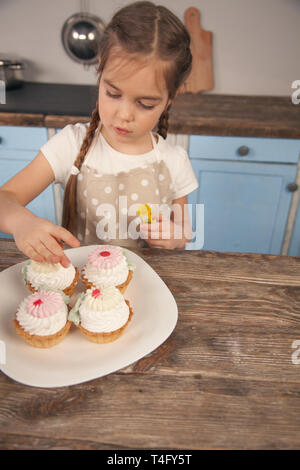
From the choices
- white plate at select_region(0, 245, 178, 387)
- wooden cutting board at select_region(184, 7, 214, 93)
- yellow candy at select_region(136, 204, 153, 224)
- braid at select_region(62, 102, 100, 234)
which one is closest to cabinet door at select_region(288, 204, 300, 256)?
wooden cutting board at select_region(184, 7, 214, 93)

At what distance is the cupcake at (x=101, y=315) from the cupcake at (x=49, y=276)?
0.31 feet

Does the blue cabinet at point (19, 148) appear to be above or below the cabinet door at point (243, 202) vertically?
above

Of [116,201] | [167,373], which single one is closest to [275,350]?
[167,373]

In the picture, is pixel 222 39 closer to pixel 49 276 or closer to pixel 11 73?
pixel 11 73

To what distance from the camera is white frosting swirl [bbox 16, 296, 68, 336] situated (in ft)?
2.29

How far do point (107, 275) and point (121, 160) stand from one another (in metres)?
0.55

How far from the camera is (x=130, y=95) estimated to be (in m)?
0.93

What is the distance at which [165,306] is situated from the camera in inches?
31.1

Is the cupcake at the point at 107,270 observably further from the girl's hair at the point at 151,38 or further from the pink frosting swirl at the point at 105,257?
the girl's hair at the point at 151,38

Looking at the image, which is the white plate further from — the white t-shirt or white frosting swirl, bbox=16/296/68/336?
the white t-shirt

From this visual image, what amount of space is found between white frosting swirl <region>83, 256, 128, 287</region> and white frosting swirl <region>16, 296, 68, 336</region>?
13 cm

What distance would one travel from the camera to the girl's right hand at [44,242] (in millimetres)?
794

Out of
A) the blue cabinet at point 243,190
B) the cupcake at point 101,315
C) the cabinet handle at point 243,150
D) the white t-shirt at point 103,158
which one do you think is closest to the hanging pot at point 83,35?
the blue cabinet at point 243,190
